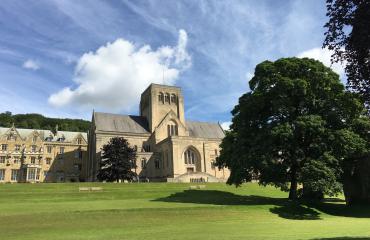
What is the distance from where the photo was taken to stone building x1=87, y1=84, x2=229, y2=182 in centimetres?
6912

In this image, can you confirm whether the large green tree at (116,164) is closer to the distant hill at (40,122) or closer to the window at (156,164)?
the window at (156,164)

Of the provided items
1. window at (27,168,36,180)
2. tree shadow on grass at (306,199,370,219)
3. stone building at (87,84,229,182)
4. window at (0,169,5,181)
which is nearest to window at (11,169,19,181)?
window at (0,169,5,181)

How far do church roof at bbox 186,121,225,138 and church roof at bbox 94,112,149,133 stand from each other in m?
10.7

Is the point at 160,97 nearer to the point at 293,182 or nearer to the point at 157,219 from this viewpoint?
the point at 293,182

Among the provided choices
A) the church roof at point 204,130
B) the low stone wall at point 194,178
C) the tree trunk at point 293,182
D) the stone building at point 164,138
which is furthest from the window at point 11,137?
the tree trunk at point 293,182

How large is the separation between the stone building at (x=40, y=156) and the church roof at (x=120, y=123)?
14366 millimetres

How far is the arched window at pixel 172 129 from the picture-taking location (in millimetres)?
78369

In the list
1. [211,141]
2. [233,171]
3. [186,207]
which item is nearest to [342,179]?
[233,171]

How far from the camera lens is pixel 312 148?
106 feet

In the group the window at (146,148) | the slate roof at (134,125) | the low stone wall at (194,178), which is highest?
the slate roof at (134,125)

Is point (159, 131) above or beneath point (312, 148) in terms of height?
above

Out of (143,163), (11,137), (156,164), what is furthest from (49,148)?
(156,164)

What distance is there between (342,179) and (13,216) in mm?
30364

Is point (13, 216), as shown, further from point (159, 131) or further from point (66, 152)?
point (66, 152)
